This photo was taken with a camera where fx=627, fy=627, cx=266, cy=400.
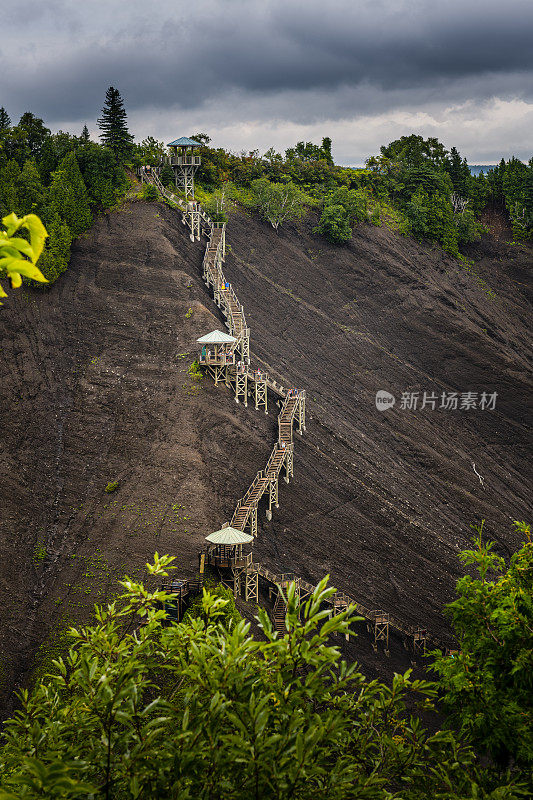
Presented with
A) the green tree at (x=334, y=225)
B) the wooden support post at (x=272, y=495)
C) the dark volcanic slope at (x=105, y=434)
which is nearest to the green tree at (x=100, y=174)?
the dark volcanic slope at (x=105, y=434)

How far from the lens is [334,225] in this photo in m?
63.8

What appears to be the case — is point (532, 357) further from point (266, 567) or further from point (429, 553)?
point (266, 567)

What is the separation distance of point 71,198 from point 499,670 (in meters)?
44.5

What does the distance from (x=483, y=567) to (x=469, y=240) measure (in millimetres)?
70085

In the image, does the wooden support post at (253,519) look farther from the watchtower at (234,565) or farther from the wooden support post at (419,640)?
the wooden support post at (419,640)

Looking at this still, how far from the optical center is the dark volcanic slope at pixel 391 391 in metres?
37.1

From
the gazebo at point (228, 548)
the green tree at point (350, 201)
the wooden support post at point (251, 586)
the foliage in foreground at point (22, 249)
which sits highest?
the green tree at point (350, 201)

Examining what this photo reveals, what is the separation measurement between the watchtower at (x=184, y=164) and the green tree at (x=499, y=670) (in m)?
46.2

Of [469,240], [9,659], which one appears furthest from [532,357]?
[9,659]

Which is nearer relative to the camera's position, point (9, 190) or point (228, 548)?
point (228, 548)

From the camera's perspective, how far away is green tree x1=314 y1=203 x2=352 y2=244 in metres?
64.2

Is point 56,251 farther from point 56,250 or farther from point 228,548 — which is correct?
point 228,548

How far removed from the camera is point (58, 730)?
22.4 feet

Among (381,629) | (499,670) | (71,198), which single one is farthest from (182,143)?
(499,670)
